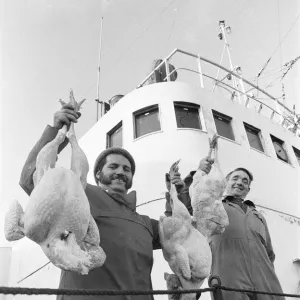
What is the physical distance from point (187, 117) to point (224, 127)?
74 cm

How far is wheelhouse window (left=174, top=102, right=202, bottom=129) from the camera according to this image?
18.1 feet

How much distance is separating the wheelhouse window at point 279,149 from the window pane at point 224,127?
1.10m

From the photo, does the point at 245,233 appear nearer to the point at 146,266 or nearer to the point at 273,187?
the point at 146,266

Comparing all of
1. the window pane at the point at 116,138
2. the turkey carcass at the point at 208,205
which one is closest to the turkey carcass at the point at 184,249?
the turkey carcass at the point at 208,205

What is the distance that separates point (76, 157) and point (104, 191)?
0.35 metres

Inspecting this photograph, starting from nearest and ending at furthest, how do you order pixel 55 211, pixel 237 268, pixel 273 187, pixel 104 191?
pixel 55 211, pixel 104 191, pixel 237 268, pixel 273 187

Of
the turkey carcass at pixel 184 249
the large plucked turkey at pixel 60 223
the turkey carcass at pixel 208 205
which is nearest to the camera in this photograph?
the large plucked turkey at pixel 60 223

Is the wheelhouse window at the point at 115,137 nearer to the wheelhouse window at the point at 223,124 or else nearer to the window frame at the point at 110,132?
the window frame at the point at 110,132

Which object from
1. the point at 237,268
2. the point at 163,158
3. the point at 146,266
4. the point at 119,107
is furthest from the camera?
the point at 119,107

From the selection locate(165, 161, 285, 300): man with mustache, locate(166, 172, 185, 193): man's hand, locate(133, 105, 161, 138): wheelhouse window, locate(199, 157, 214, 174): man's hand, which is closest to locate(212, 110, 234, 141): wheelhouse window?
locate(133, 105, 161, 138): wheelhouse window

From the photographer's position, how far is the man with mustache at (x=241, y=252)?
2.26 m

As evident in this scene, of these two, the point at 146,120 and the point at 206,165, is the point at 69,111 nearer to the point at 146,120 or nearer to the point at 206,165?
the point at 206,165

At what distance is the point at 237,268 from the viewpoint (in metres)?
2.36

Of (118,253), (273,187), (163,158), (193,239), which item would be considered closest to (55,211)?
(118,253)
